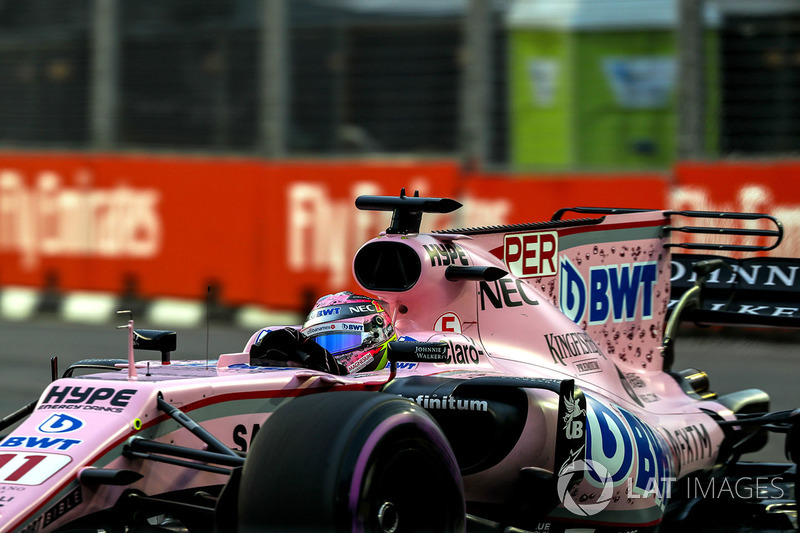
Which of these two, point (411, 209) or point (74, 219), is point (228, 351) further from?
point (411, 209)

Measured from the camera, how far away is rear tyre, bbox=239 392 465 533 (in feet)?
11.3

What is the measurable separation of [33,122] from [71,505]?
10560mm

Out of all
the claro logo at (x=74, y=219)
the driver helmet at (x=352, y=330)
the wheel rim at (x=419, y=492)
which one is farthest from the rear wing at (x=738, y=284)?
the claro logo at (x=74, y=219)

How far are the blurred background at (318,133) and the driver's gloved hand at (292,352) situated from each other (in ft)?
17.2

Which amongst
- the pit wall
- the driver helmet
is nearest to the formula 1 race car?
the driver helmet

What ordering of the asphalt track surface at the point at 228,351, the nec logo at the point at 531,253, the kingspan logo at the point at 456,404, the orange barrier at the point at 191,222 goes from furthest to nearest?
the orange barrier at the point at 191,222
the asphalt track surface at the point at 228,351
the nec logo at the point at 531,253
the kingspan logo at the point at 456,404

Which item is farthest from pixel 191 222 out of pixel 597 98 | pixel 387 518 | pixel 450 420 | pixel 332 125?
pixel 387 518

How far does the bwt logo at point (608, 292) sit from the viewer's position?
596 centimetres

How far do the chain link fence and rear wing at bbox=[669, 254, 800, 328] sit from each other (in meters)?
3.86

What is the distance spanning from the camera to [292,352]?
4.63 m

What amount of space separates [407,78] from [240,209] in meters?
2.12

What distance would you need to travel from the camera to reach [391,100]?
39.9ft

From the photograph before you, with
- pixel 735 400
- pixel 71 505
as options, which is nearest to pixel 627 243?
pixel 735 400

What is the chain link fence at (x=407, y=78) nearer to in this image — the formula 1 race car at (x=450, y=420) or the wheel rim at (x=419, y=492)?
the formula 1 race car at (x=450, y=420)
